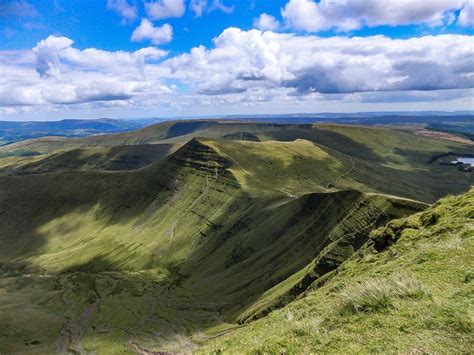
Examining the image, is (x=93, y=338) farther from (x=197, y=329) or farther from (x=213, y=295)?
(x=213, y=295)

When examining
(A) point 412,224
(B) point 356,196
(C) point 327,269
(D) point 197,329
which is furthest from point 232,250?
(A) point 412,224

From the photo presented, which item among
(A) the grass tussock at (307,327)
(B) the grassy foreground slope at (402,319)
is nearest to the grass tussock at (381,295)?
(B) the grassy foreground slope at (402,319)

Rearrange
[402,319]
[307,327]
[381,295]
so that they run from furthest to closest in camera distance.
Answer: [307,327] → [381,295] → [402,319]

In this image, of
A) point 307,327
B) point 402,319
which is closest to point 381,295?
point 402,319

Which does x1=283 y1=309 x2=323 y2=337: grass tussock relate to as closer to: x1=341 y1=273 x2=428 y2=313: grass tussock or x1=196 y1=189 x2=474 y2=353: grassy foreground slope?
x1=196 y1=189 x2=474 y2=353: grassy foreground slope

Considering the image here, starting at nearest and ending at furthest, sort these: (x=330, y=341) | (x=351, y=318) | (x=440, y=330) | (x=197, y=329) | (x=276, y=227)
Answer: (x=440, y=330)
(x=330, y=341)
(x=351, y=318)
(x=197, y=329)
(x=276, y=227)

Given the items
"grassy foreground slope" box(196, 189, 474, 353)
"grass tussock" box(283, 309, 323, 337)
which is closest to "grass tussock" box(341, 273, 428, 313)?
"grassy foreground slope" box(196, 189, 474, 353)

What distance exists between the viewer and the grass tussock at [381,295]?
59.1 feet

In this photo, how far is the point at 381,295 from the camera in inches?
716

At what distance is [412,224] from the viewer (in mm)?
46719

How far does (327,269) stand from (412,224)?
5662 centimetres

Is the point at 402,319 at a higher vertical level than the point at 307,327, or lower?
higher

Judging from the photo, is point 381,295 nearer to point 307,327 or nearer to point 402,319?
point 402,319

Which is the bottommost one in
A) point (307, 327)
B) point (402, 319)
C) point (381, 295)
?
point (307, 327)
